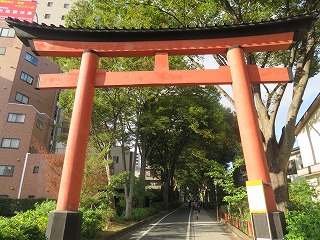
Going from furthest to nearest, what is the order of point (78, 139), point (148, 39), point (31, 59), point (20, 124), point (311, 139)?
point (31, 59) < point (20, 124) < point (311, 139) < point (148, 39) < point (78, 139)

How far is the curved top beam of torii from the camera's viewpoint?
7.80 m

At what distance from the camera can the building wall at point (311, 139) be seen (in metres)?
17.4

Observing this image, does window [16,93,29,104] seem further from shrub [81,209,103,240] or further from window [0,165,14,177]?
shrub [81,209,103,240]

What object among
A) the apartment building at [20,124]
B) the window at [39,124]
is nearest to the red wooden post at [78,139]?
the apartment building at [20,124]

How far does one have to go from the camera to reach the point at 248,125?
6832 millimetres

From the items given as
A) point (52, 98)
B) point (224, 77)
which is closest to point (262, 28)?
point (224, 77)

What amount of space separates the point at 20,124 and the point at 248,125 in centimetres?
2841

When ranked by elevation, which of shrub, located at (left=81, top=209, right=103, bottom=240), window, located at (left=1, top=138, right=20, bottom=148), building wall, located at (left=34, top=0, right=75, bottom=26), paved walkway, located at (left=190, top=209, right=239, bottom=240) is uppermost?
building wall, located at (left=34, top=0, right=75, bottom=26)

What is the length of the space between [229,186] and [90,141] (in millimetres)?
11052

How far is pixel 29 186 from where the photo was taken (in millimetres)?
26469

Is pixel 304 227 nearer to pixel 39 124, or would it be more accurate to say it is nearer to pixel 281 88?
pixel 281 88

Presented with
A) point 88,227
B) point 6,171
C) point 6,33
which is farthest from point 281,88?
point 6,33

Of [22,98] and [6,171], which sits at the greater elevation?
[22,98]

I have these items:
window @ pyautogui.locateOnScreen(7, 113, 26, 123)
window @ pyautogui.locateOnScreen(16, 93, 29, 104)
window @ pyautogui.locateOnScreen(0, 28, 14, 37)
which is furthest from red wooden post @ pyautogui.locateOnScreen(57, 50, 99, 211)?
window @ pyautogui.locateOnScreen(0, 28, 14, 37)
